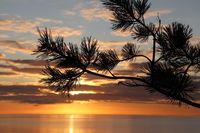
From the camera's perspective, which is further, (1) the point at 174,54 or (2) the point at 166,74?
(1) the point at 174,54

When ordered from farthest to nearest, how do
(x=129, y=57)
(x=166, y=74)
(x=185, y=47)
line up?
(x=129, y=57)
(x=185, y=47)
(x=166, y=74)

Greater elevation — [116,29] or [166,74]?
[116,29]

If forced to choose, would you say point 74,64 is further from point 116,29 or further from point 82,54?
point 116,29

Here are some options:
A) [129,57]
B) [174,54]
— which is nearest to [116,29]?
[129,57]

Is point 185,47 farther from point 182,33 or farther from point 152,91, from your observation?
point 152,91

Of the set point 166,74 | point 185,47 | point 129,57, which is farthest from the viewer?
point 129,57

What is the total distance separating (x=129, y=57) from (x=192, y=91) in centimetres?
101

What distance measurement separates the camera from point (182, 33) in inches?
210

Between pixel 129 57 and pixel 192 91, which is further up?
pixel 129 57

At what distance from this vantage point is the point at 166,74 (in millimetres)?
5129

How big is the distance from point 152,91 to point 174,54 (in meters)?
0.55

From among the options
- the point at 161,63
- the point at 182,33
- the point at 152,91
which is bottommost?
the point at 152,91

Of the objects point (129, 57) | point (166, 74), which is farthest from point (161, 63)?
point (129, 57)

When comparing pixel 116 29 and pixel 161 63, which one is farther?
pixel 116 29
